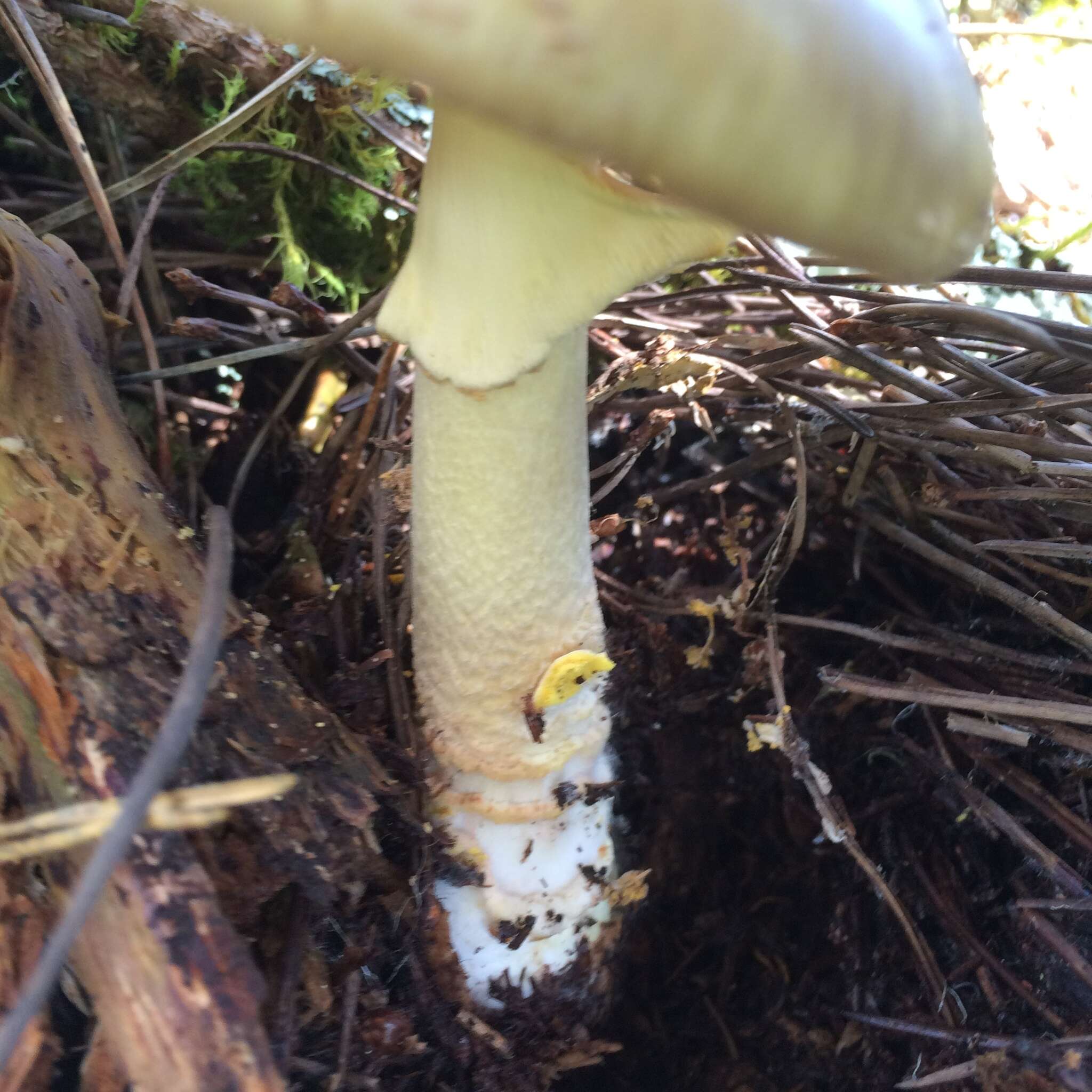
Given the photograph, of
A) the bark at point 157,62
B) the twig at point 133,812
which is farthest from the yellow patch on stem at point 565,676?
the bark at point 157,62

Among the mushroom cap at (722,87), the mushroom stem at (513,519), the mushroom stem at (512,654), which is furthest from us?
the mushroom stem at (512,654)

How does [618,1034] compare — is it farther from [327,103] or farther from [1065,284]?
[327,103]

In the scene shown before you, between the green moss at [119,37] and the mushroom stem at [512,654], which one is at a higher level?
the green moss at [119,37]

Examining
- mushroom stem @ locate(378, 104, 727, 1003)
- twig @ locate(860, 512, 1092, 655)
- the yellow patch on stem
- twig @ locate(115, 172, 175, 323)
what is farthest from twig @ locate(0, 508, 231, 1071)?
twig @ locate(860, 512, 1092, 655)

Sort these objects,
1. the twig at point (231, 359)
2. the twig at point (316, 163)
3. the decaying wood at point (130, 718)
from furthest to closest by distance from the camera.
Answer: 1. the twig at point (316, 163)
2. the twig at point (231, 359)
3. the decaying wood at point (130, 718)

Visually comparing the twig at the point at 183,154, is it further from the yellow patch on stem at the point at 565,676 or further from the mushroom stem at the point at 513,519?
the yellow patch on stem at the point at 565,676

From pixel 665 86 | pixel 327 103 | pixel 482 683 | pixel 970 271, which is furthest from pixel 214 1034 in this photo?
pixel 327 103

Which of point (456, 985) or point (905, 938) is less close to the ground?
point (905, 938)
